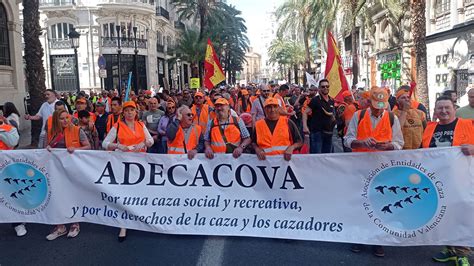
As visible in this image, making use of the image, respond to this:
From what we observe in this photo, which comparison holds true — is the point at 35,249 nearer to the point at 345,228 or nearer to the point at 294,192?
the point at 294,192

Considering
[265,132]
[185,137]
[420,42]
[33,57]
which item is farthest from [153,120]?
[420,42]

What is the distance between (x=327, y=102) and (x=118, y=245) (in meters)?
4.61

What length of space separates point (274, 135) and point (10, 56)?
15.9m

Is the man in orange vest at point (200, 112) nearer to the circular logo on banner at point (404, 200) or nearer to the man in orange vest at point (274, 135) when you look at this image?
the man in orange vest at point (274, 135)

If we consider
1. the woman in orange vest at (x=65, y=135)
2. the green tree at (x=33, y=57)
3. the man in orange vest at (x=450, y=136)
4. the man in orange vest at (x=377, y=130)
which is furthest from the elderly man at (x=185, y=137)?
the green tree at (x=33, y=57)

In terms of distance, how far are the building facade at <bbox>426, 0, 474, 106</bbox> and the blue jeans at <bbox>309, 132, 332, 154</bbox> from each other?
10.2 metres

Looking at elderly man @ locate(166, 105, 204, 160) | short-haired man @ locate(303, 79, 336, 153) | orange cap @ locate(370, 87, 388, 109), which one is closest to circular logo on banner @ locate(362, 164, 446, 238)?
orange cap @ locate(370, 87, 388, 109)

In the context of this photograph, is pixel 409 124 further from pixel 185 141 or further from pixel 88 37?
pixel 88 37

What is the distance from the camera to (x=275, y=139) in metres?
4.80

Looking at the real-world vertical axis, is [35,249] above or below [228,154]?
below

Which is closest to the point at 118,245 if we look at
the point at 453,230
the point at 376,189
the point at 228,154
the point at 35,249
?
the point at 35,249

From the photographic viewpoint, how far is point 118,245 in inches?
188

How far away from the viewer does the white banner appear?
4.12m

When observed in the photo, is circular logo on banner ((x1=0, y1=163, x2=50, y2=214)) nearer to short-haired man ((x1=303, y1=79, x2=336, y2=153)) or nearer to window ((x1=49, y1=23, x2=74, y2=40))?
short-haired man ((x1=303, y1=79, x2=336, y2=153))
